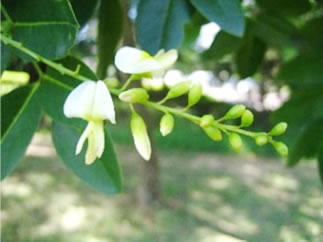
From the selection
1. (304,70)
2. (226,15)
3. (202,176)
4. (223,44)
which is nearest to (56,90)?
(226,15)

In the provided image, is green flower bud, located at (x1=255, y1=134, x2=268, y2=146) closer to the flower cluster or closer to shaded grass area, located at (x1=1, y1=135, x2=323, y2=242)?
the flower cluster

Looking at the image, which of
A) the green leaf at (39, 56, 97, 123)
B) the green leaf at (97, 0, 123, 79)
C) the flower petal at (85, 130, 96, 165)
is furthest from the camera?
the green leaf at (97, 0, 123, 79)

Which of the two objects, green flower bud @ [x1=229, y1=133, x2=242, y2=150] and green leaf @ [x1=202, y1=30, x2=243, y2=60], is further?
green leaf @ [x1=202, y1=30, x2=243, y2=60]

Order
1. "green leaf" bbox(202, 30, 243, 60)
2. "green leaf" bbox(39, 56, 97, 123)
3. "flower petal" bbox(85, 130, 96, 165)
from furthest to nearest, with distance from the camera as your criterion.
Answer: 1. "green leaf" bbox(202, 30, 243, 60)
2. "green leaf" bbox(39, 56, 97, 123)
3. "flower petal" bbox(85, 130, 96, 165)

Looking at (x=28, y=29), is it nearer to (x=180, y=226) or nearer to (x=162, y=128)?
(x=162, y=128)

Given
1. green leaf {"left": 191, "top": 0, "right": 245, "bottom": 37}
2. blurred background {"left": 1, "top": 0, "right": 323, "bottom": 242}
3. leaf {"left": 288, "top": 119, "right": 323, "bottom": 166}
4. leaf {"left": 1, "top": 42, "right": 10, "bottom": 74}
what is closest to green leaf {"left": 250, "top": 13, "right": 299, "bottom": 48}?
blurred background {"left": 1, "top": 0, "right": 323, "bottom": 242}

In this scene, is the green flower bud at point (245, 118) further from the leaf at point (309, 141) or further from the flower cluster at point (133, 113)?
the leaf at point (309, 141)
